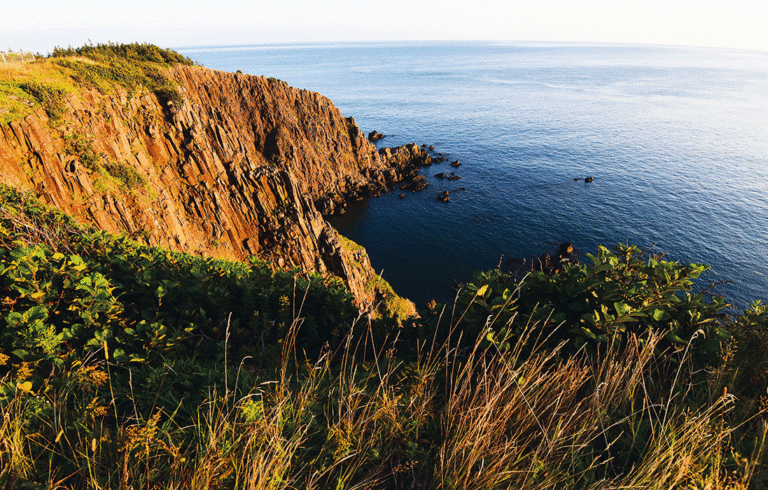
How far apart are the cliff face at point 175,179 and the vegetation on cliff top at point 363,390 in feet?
54.9

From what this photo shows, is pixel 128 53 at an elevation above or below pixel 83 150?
above

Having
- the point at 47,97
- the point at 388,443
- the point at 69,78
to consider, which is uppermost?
the point at 69,78

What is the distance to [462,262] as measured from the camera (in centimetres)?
5119

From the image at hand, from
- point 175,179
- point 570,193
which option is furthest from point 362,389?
point 570,193

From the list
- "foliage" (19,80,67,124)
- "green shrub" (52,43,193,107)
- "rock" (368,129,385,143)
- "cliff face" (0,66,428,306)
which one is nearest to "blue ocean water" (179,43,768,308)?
"rock" (368,129,385,143)

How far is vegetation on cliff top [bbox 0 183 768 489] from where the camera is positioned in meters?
3.56

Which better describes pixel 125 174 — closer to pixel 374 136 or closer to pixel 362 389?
pixel 362 389

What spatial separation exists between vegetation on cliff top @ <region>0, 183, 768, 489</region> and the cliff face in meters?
16.7

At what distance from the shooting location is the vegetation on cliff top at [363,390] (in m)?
3.56

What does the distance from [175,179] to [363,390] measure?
33262 mm

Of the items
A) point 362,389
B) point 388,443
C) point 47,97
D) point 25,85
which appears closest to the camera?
point 388,443

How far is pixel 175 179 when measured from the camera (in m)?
29.8

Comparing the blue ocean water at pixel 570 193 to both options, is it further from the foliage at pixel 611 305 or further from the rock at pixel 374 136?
the foliage at pixel 611 305

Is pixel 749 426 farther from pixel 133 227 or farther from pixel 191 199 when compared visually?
pixel 191 199
